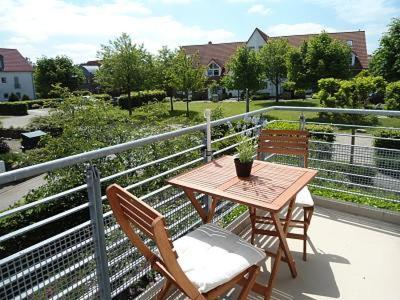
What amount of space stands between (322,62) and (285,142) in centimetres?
2155

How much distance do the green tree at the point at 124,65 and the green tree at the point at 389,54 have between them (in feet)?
56.4

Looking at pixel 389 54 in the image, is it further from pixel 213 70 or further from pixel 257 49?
pixel 213 70

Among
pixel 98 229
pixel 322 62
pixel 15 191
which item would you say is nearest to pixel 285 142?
pixel 98 229

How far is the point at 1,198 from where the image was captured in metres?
11.3

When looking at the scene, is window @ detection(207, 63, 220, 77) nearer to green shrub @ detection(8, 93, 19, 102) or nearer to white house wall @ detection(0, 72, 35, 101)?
green shrub @ detection(8, 93, 19, 102)

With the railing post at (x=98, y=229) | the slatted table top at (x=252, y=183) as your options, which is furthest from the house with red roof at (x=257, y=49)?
the railing post at (x=98, y=229)

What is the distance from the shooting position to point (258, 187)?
2568 mm

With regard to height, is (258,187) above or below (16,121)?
above

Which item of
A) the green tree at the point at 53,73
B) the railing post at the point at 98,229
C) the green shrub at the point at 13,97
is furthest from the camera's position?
the green shrub at the point at 13,97

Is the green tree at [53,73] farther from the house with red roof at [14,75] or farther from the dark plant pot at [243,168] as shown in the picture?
the dark plant pot at [243,168]

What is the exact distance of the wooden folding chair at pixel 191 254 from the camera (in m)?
1.67

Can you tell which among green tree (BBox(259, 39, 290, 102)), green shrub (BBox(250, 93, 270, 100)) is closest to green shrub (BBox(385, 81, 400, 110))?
green tree (BBox(259, 39, 290, 102))

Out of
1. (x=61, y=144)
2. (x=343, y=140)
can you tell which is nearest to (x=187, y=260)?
(x=61, y=144)

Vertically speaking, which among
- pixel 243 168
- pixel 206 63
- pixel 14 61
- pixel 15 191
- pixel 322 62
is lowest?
pixel 15 191
